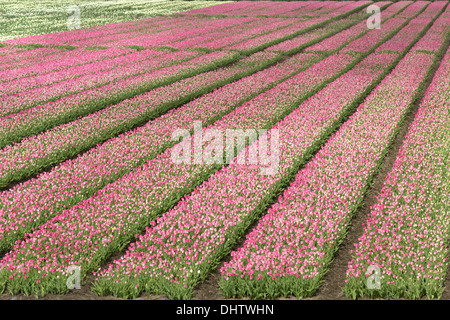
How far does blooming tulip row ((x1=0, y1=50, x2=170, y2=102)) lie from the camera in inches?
635

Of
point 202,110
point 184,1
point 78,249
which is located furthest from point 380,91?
point 184,1

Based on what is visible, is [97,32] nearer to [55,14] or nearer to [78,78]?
[78,78]

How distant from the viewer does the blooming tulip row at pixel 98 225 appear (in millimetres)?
6605

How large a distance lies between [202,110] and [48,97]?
5.95 m

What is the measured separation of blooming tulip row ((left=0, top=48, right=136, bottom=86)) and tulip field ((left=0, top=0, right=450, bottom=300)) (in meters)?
0.17

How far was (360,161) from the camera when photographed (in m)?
10.4

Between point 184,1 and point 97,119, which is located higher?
point 184,1

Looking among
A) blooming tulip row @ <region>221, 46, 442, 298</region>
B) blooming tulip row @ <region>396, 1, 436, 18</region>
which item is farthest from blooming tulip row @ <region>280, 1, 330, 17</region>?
blooming tulip row @ <region>221, 46, 442, 298</region>

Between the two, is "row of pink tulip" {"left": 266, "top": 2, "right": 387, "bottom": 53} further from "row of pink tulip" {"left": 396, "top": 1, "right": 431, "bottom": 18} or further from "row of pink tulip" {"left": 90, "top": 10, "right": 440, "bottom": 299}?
"row of pink tulip" {"left": 90, "top": 10, "right": 440, "bottom": 299}

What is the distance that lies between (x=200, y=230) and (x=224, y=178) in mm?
2124

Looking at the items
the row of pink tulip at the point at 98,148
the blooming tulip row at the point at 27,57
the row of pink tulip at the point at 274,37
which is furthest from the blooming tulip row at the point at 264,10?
the row of pink tulip at the point at 98,148

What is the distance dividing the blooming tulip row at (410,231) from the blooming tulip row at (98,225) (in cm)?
378

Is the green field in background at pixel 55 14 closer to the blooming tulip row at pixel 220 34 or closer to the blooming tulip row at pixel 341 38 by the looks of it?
the blooming tulip row at pixel 220 34

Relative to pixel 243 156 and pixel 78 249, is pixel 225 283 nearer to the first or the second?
pixel 78 249
